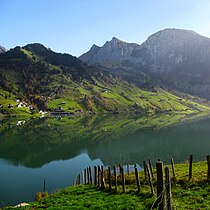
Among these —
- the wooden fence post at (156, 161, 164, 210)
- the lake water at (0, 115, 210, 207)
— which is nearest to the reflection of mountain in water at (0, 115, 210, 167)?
the lake water at (0, 115, 210, 207)

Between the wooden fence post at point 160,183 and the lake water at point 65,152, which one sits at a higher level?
the wooden fence post at point 160,183

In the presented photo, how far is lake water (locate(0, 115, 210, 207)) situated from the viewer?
72125mm

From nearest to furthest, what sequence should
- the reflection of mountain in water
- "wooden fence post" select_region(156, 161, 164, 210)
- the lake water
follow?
"wooden fence post" select_region(156, 161, 164, 210)
the lake water
the reflection of mountain in water

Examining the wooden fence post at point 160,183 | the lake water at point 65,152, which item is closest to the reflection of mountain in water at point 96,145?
the lake water at point 65,152

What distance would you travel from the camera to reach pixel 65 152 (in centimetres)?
12231

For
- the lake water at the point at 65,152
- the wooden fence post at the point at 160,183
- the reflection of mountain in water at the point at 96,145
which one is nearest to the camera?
the wooden fence post at the point at 160,183

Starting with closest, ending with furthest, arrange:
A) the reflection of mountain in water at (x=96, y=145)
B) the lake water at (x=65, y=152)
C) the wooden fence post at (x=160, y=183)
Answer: the wooden fence post at (x=160, y=183), the lake water at (x=65, y=152), the reflection of mountain in water at (x=96, y=145)

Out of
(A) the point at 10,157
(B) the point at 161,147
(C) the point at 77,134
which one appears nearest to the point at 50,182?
(A) the point at 10,157

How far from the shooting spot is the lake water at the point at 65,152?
2840 inches

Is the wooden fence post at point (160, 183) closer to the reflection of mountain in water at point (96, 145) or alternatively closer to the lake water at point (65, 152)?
the lake water at point (65, 152)

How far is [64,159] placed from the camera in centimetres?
10850

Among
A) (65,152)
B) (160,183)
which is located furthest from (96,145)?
(160,183)

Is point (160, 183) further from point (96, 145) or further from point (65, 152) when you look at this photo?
point (96, 145)

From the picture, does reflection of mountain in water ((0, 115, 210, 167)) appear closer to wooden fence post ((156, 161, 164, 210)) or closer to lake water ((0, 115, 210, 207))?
lake water ((0, 115, 210, 207))
